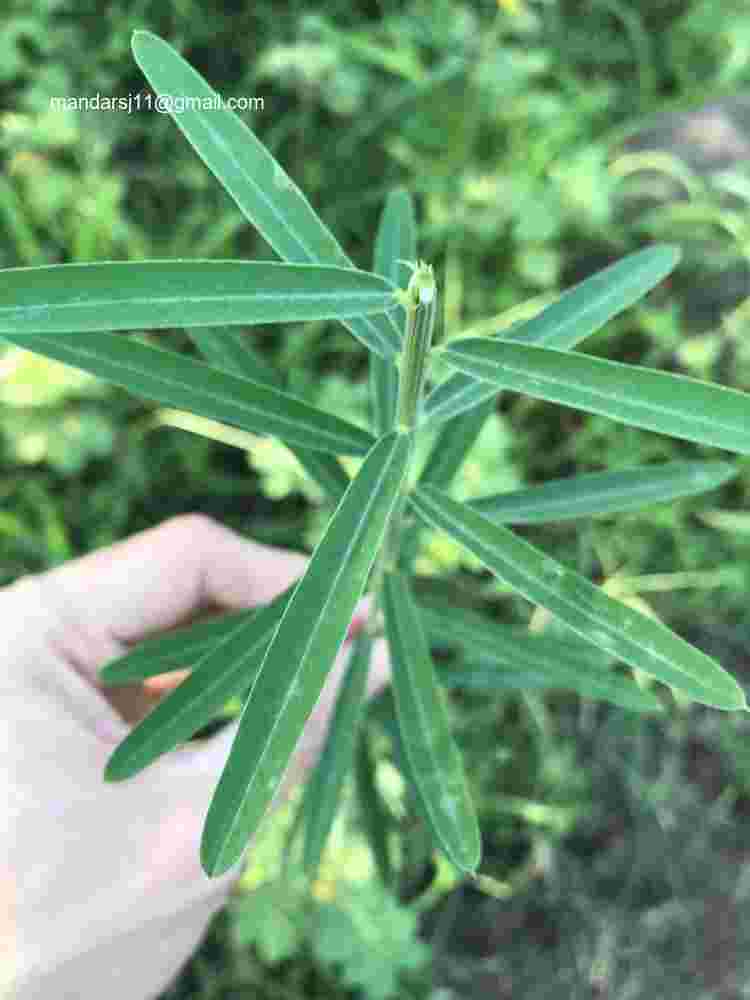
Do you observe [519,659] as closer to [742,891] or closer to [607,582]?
[607,582]

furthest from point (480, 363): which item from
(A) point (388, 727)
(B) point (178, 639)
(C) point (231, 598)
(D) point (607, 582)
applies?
(D) point (607, 582)

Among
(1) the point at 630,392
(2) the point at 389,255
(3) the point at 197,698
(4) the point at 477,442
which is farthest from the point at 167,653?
(4) the point at 477,442

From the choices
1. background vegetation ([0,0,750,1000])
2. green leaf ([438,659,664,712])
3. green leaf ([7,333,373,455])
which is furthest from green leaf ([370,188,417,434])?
background vegetation ([0,0,750,1000])

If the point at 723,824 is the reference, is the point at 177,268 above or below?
above

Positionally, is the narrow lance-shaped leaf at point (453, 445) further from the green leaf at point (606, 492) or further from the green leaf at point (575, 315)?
the green leaf at point (575, 315)

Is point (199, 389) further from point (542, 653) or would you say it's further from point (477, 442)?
point (477, 442)

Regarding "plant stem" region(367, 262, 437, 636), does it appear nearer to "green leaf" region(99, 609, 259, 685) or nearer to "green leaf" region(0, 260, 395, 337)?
"green leaf" region(0, 260, 395, 337)
